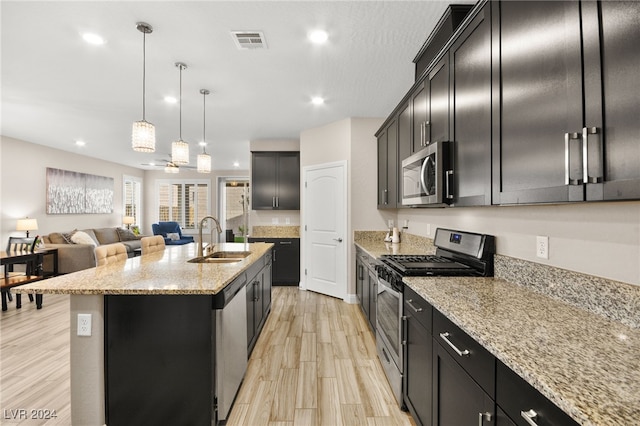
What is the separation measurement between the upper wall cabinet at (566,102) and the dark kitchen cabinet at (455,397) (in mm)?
737

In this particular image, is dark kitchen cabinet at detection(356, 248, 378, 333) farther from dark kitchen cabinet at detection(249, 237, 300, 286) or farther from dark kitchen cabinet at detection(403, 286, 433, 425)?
dark kitchen cabinet at detection(249, 237, 300, 286)

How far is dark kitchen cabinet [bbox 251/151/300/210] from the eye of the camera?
588 cm

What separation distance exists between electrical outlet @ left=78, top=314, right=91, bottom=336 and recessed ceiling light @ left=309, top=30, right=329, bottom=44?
95.8 inches

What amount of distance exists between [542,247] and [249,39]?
8.19 feet

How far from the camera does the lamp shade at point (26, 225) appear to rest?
18.6 ft

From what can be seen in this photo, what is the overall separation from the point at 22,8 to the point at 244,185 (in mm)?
8336

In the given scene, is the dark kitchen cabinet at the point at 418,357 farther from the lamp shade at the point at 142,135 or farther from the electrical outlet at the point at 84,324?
the lamp shade at the point at 142,135

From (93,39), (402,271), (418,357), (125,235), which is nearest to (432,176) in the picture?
(402,271)

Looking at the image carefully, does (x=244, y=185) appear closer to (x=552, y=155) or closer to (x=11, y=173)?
(x=11, y=173)

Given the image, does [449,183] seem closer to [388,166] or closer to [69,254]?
[388,166]

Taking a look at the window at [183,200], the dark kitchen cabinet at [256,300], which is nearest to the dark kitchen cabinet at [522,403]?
the dark kitchen cabinet at [256,300]

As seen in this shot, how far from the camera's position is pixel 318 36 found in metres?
2.49

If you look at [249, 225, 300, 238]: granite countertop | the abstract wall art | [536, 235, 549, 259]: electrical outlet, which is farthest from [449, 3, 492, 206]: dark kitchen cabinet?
the abstract wall art

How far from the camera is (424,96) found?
2445mm
